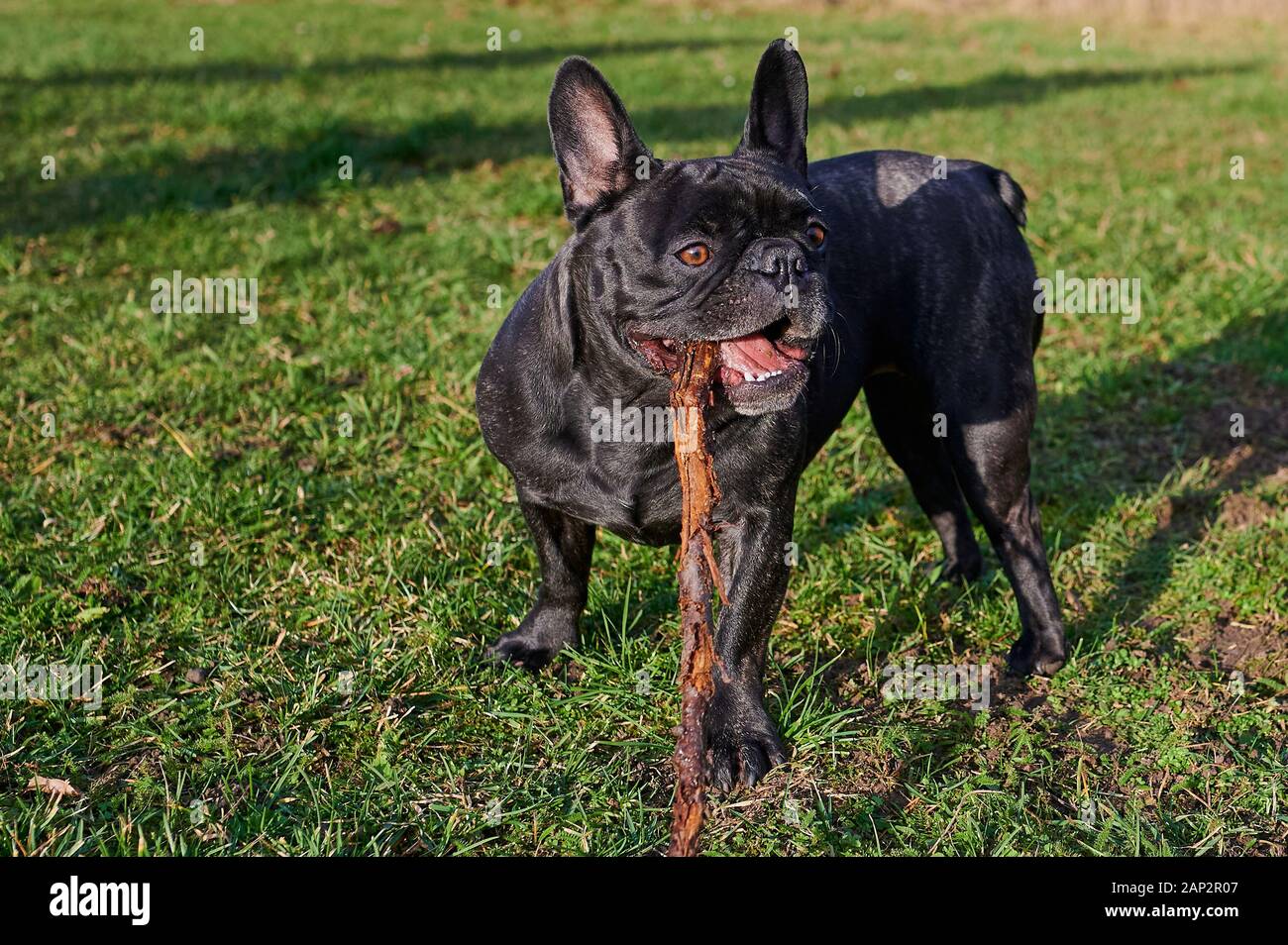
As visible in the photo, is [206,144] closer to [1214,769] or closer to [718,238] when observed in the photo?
[718,238]

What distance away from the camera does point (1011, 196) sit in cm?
407

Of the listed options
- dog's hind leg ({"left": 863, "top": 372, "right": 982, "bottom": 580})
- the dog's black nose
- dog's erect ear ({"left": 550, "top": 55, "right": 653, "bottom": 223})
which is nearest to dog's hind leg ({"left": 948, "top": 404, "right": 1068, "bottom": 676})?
dog's hind leg ({"left": 863, "top": 372, "right": 982, "bottom": 580})

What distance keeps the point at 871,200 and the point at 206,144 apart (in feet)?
20.8

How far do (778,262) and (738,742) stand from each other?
1.25 meters

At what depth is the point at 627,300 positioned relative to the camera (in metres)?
3.16

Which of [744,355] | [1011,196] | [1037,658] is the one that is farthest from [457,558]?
[1011,196]

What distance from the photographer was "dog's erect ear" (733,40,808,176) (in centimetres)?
→ 342

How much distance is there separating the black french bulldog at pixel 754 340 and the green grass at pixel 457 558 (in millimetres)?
307

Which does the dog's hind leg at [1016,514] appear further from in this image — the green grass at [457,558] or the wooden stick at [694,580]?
the wooden stick at [694,580]

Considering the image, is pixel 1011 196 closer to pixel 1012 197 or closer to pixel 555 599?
pixel 1012 197

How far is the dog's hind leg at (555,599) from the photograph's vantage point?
148 inches

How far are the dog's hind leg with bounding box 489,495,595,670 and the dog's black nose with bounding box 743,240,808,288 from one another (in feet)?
3.45

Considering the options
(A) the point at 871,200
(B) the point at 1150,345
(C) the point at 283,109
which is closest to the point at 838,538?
(A) the point at 871,200

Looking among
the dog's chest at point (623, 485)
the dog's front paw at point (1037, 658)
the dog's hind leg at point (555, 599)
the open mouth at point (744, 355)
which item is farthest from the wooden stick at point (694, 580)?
the dog's front paw at point (1037, 658)
